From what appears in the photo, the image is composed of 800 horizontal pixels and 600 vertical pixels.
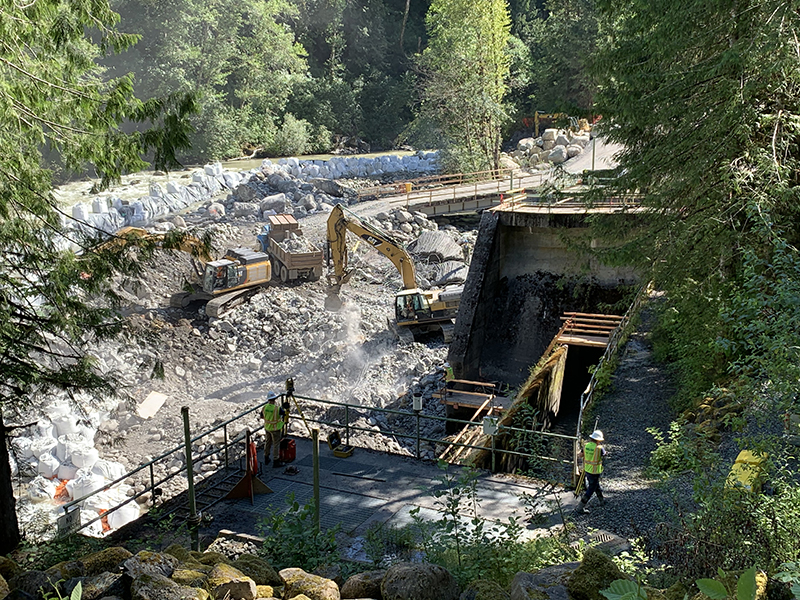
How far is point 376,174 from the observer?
50188 millimetres

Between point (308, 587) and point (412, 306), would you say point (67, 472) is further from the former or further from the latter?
point (308, 587)

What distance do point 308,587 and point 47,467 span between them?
1221cm

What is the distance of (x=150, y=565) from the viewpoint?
5262 mm

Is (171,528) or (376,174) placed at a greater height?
(376,174)

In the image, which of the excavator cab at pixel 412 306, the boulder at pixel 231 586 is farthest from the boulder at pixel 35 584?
the excavator cab at pixel 412 306

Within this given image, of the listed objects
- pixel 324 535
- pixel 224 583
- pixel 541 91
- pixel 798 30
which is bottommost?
pixel 324 535

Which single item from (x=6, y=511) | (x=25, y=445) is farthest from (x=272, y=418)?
(x=25, y=445)

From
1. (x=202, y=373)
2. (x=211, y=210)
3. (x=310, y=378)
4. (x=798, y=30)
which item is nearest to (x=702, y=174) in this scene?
(x=798, y=30)

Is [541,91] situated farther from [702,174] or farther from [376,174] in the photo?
[702,174]

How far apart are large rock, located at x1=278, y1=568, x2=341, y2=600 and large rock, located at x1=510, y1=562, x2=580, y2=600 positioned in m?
1.39

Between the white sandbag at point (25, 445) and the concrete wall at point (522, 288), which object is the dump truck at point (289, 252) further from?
the white sandbag at point (25, 445)

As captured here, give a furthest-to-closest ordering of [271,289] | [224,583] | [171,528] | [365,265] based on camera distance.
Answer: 1. [365,265]
2. [271,289]
3. [171,528]
4. [224,583]

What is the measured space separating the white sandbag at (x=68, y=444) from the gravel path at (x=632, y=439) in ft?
36.8

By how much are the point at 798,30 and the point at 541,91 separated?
43.4 metres
